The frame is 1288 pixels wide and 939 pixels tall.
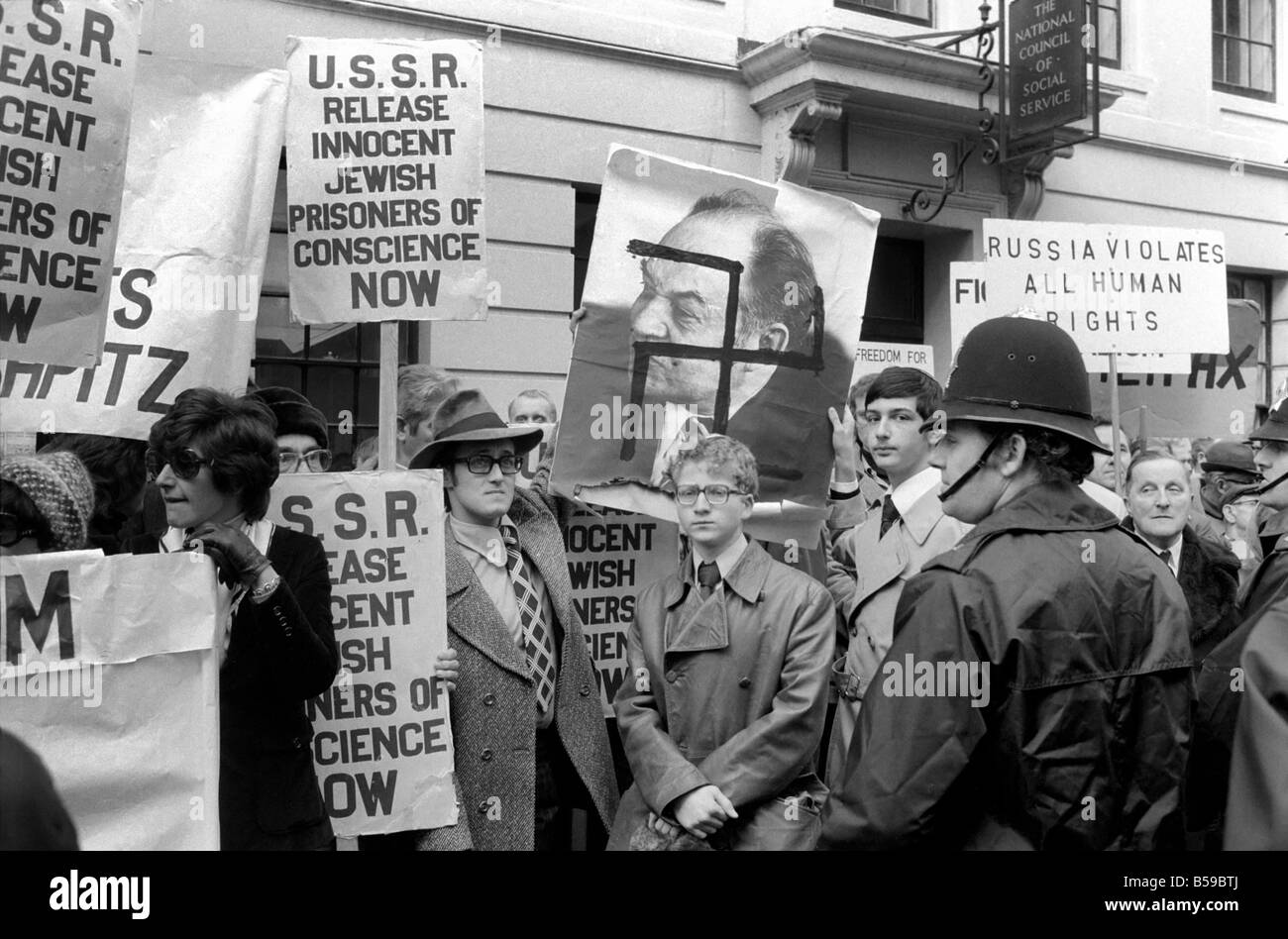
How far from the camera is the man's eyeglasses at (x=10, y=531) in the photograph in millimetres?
2574

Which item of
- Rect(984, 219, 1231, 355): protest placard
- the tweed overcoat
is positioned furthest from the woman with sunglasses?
Rect(984, 219, 1231, 355): protest placard

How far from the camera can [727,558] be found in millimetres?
3623

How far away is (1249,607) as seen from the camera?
135 inches

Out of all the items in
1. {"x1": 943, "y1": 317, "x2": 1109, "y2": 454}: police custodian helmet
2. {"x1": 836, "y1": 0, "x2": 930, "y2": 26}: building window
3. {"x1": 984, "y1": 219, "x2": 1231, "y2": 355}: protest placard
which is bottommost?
{"x1": 943, "y1": 317, "x2": 1109, "y2": 454}: police custodian helmet

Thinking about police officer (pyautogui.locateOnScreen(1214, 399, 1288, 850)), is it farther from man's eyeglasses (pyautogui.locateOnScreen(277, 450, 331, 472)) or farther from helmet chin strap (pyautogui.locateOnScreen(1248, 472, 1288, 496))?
man's eyeglasses (pyautogui.locateOnScreen(277, 450, 331, 472))

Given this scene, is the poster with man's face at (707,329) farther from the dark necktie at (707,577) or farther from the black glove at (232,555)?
the black glove at (232,555)

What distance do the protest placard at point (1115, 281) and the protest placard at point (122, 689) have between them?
4422 mm

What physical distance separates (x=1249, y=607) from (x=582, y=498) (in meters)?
2.12

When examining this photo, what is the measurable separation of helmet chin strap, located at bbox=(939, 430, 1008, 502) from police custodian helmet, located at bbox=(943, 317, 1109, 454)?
39 mm

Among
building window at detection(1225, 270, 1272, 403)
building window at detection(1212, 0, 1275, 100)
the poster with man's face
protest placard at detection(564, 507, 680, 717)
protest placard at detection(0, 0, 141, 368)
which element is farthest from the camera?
building window at detection(1225, 270, 1272, 403)

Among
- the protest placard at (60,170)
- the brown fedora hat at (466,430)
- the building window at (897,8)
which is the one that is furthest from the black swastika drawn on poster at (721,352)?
the building window at (897,8)

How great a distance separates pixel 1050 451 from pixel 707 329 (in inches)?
87.2

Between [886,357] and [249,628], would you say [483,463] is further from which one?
[886,357]

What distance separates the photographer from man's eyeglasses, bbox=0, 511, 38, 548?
8.45 ft
